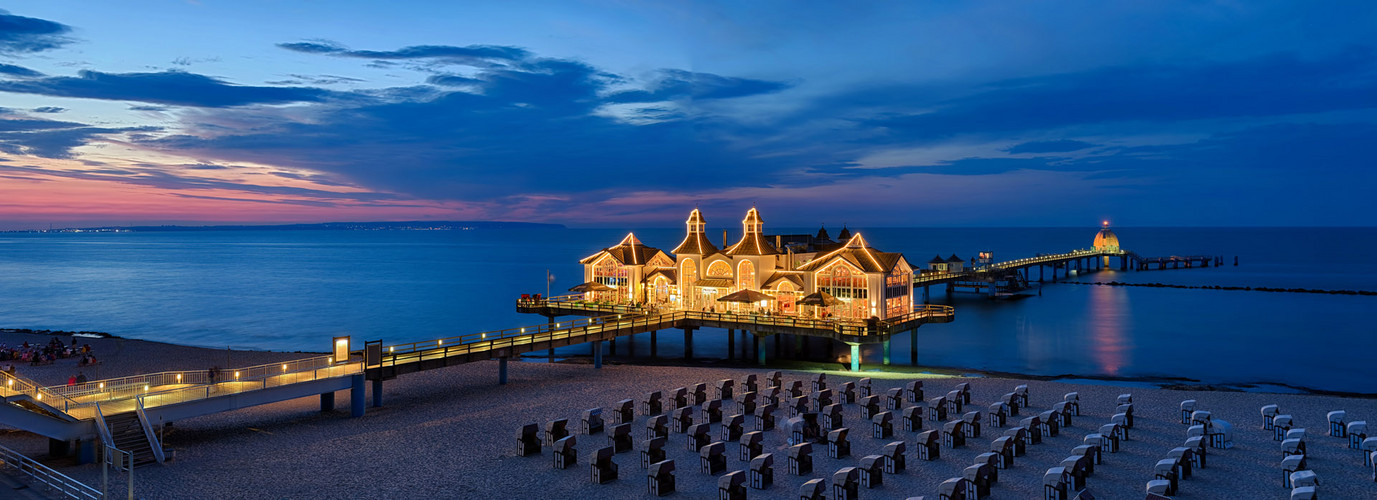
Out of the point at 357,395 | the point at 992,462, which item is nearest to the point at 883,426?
the point at 992,462

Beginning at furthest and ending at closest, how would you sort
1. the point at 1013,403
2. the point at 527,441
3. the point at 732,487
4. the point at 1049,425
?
1. the point at 1013,403
2. the point at 1049,425
3. the point at 527,441
4. the point at 732,487

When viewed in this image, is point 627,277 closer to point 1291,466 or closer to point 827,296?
point 827,296

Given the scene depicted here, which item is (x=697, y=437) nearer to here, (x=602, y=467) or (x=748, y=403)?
(x=602, y=467)

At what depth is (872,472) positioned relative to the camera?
53.9 feet

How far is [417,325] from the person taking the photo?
60.8 meters

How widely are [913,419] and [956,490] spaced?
657 centimetres

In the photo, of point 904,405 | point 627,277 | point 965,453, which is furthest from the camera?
point 627,277

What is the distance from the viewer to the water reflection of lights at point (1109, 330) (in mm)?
42694

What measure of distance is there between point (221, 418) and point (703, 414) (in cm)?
1363

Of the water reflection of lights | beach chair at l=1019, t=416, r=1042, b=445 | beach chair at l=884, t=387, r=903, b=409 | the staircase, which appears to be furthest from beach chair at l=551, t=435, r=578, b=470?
the water reflection of lights

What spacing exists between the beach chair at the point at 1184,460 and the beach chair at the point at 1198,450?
1.48ft

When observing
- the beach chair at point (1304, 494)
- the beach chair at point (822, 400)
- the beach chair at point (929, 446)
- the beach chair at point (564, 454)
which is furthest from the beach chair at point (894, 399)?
the beach chair at point (1304, 494)

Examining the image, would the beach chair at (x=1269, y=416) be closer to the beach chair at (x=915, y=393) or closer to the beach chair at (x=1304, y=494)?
the beach chair at (x=1304, y=494)

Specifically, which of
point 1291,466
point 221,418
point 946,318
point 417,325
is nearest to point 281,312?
point 417,325
